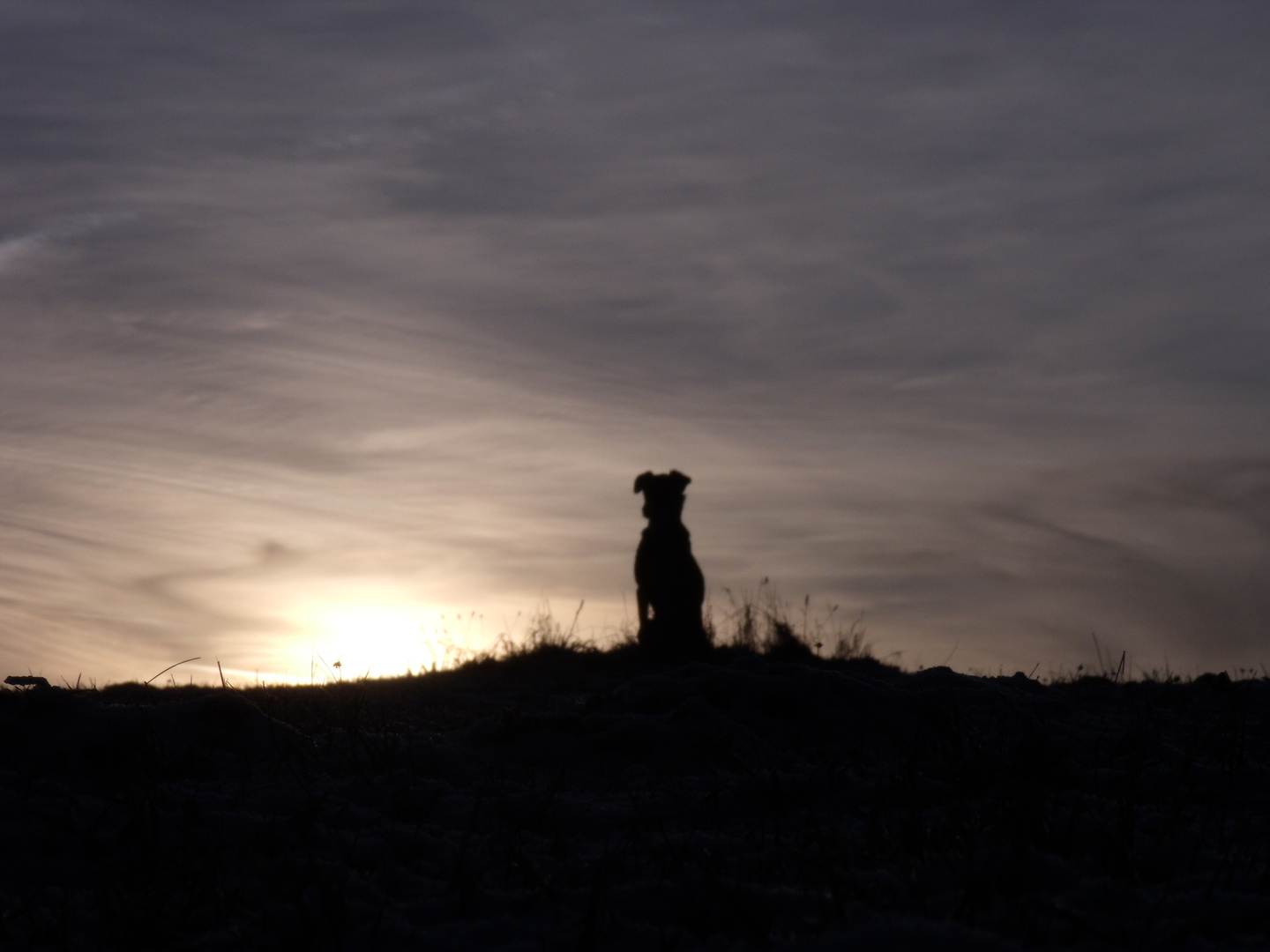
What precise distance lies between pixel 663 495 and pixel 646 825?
9470 millimetres

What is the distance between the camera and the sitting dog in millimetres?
11938

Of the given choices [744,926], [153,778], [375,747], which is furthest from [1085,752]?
[153,778]

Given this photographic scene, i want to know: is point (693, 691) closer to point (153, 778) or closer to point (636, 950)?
point (153, 778)

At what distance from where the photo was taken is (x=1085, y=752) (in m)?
4.38

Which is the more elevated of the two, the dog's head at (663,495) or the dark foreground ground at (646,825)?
the dog's head at (663,495)

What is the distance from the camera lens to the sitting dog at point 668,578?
11.9 metres

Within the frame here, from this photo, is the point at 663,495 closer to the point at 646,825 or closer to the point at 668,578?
the point at 668,578

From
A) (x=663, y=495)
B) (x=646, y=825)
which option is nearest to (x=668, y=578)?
(x=663, y=495)

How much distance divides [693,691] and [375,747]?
6.02ft

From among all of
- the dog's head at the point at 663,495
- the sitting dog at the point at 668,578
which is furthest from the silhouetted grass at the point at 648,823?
the dog's head at the point at 663,495

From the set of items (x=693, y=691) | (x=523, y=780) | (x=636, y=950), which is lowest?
(x=636, y=950)

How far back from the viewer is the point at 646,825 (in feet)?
10.9

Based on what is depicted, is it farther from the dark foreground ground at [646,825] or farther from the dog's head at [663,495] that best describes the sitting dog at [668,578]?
the dark foreground ground at [646,825]

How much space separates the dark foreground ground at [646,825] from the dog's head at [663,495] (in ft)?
23.8
